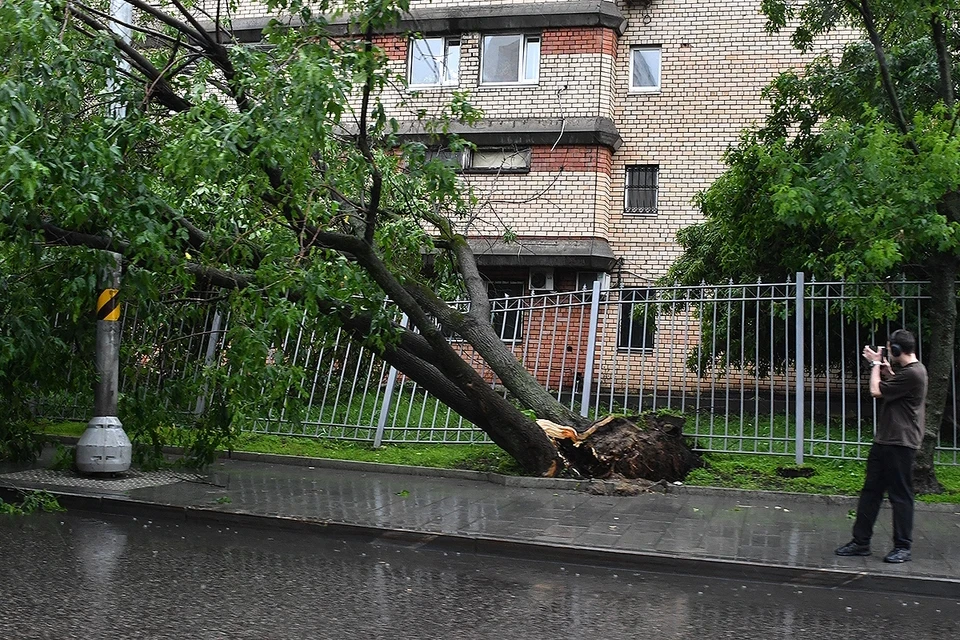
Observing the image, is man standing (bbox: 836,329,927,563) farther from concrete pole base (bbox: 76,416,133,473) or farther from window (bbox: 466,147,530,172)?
window (bbox: 466,147,530,172)

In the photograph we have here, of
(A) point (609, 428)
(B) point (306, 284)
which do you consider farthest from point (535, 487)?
(B) point (306, 284)

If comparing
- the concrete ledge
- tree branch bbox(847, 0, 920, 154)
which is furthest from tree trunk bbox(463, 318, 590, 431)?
the concrete ledge

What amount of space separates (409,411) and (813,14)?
6849 millimetres

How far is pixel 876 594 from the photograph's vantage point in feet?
22.6

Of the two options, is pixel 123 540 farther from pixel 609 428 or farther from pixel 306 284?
pixel 609 428

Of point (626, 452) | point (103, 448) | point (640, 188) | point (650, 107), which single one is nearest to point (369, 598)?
point (626, 452)

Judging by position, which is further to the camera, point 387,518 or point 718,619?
point 387,518

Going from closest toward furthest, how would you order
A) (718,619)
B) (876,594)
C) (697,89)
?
(718,619)
(876,594)
(697,89)

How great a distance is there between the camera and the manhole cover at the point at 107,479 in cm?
987

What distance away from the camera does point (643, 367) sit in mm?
11820

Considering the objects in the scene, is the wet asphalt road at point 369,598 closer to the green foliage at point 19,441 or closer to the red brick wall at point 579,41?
the green foliage at point 19,441

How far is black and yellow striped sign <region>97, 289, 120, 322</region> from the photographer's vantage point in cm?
1016

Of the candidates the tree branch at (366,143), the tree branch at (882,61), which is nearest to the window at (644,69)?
the tree branch at (882,61)

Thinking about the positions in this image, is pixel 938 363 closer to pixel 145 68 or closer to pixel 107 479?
pixel 145 68
